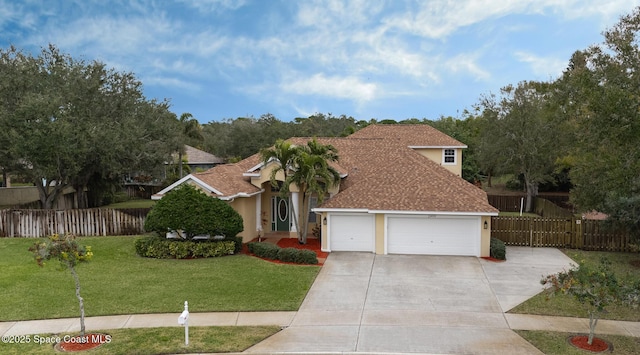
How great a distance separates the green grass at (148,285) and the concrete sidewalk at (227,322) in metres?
0.37

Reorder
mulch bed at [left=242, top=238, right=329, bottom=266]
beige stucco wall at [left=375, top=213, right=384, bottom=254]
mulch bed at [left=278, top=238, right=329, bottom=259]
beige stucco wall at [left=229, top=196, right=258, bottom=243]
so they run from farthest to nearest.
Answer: beige stucco wall at [left=229, top=196, right=258, bottom=243], mulch bed at [left=278, top=238, right=329, bottom=259], beige stucco wall at [left=375, top=213, right=384, bottom=254], mulch bed at [left=242, top=238, right=329, bottom=266]

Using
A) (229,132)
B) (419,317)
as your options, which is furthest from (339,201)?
(229,132)

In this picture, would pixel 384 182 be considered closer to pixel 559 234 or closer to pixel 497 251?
pixel 497 251

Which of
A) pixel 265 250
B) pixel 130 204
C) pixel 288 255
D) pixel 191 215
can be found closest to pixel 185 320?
pixel 288 255

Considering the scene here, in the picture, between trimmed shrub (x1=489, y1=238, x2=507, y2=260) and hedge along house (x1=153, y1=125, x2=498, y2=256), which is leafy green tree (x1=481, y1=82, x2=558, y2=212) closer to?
hedge along house (x1=153, y1=125, x2=498, y2=256)

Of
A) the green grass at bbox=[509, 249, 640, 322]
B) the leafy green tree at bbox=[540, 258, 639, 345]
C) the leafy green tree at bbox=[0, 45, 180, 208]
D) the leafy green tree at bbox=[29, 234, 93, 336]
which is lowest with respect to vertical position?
the green grass at bbox=[509, 249, 640, 322]

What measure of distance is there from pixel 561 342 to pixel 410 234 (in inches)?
380

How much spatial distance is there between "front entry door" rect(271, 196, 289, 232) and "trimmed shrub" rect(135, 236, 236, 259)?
5.20 m

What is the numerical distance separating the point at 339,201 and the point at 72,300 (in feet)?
36.9

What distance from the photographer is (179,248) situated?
18688 millimetres

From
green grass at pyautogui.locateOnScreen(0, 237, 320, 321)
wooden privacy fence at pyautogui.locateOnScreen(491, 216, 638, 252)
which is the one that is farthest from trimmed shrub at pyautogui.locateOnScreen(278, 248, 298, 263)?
wooden privacy fence at pyautogui.locateOnScreen(491, 216, 638, 252)

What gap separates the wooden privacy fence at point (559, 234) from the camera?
2052 centimetres

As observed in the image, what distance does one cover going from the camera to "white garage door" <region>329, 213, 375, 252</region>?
1991 centimetres

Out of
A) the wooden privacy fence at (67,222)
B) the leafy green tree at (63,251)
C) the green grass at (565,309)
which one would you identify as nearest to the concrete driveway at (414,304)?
the green grass at (565,309)
